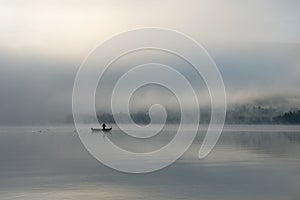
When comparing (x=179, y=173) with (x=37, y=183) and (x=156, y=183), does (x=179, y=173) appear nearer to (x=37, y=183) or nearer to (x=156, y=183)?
(x=156, y=183)

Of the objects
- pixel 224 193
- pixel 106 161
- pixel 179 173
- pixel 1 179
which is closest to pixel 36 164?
pixel 106 161

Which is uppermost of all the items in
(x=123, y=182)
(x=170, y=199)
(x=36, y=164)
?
(x=36, y=164)

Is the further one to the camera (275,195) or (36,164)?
(36,164)

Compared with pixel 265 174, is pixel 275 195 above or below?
below

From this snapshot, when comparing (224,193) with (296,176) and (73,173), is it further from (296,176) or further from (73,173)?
(73,173)

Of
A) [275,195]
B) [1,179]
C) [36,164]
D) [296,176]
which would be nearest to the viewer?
[275,195]

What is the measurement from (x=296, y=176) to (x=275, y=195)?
14.9 m

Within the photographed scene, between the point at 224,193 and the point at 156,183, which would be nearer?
the point at 224,193

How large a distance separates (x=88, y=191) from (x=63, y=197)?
130 inches

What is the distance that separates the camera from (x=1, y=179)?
47.3 m

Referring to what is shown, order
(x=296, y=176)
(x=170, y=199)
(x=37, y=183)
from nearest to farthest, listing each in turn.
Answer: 1. (x=170, y=199)
2. (x=37, y=183)
3. (x=296, y=176)

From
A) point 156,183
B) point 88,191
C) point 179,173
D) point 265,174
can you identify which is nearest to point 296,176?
point 265,174

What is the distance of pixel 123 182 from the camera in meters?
45.8

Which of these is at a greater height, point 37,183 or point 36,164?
point 36,164
